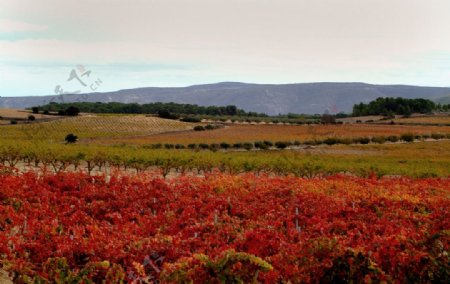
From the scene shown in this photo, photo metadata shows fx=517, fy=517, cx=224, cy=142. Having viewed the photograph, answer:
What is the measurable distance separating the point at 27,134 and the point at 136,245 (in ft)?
283

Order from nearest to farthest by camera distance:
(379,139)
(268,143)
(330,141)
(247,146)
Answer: (247,146) → (268,143) → (330,141) → (379,139)

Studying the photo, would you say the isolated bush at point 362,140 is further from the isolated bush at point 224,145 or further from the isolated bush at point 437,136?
the isolated bush at point 224,145

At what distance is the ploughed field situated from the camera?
7969mm

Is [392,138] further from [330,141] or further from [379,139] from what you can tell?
[330,141]

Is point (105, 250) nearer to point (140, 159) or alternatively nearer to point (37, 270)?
point (37, 270)

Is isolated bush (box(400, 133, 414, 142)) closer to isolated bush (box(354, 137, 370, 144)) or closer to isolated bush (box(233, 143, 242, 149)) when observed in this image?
isolated bush (box(354, 137, 370, 144))

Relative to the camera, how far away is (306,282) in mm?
7992

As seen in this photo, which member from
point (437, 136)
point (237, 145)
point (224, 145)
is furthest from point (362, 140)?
point (224, 145)

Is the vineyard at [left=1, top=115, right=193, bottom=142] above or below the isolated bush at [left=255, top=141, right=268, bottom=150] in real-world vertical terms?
above

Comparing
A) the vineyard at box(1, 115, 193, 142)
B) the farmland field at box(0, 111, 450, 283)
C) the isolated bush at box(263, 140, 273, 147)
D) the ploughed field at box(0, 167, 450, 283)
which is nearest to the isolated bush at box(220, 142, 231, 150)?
the isolated bush at box(263, 140, 273, 147)

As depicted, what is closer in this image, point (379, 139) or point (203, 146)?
point (203, 146)

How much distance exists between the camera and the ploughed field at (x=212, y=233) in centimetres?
797

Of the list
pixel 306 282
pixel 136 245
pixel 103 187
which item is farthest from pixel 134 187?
pixel 306 282

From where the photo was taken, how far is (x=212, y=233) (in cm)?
1055
